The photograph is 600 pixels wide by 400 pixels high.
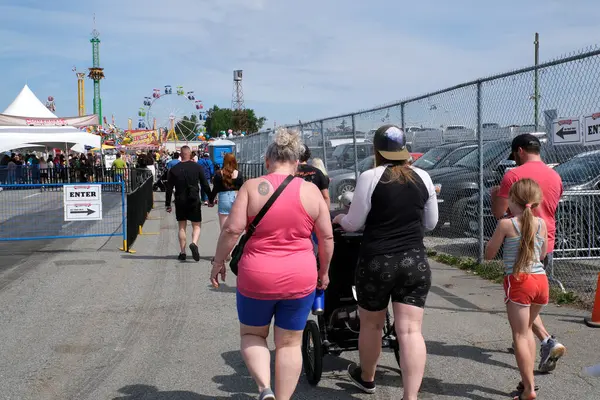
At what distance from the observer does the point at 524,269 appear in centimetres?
449

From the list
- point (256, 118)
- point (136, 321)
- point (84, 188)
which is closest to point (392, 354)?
point (136, 321)

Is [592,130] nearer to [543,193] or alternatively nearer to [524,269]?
[543,193]

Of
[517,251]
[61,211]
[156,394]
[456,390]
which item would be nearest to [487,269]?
[456,390]

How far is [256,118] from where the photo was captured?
139 metres

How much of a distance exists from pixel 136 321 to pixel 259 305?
3.43 metres

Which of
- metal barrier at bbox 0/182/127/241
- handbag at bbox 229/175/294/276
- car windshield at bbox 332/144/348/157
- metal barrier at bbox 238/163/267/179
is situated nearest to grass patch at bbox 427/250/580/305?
handbag at bbox 229/175/294/276

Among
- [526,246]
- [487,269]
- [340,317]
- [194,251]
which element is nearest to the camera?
[526,246]

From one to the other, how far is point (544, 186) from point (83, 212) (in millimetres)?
8896

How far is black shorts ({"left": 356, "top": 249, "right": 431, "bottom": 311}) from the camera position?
4172 mm

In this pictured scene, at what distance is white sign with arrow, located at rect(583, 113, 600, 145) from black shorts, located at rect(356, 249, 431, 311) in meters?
3.20

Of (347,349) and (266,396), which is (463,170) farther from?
(266,396)

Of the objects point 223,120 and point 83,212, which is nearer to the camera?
point 83,212

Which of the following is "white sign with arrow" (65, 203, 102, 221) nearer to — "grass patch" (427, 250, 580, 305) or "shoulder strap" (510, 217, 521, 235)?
"grass patch" (427, 250, 580, 305)

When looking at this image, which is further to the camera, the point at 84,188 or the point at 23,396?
the point at 84,188
